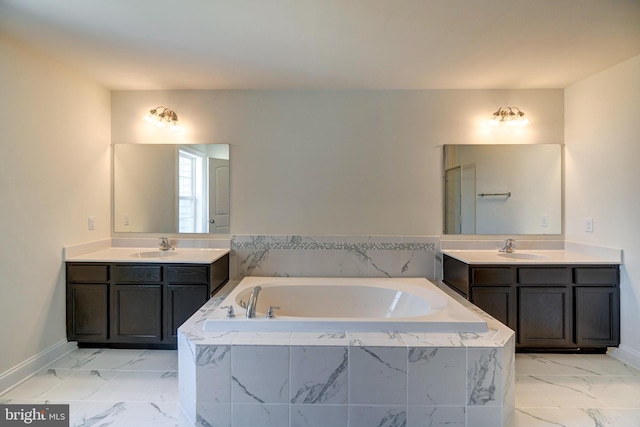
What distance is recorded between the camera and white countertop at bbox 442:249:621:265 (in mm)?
2496

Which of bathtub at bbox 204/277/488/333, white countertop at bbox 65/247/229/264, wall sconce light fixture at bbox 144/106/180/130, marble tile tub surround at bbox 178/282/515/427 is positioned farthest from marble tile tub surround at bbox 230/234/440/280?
wall sconce light fixture at bbox 144/106/180/130

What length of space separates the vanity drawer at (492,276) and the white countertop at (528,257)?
55 mm

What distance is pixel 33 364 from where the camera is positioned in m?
2.26

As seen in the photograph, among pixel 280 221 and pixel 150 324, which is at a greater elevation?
pixel 280 221

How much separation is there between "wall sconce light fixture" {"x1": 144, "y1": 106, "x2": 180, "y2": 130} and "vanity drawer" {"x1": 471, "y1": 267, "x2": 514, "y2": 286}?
2.92m

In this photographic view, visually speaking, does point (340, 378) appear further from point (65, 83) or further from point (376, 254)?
point (65, 83)

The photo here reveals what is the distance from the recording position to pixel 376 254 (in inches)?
120

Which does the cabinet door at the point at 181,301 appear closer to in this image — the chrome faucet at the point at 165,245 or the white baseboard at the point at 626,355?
the chrome faucet at the point at 165,245

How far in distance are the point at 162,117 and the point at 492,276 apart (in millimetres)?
3132

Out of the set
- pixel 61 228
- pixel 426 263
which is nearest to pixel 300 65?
pixel 426 263

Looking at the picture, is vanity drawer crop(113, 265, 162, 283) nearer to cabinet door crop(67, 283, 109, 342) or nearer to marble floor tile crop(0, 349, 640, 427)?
cabinet door crop(67, 283, 109, 342)

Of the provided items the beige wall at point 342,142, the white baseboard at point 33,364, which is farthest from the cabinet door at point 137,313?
the beige wall at point 342,142

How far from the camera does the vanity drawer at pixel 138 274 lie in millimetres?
2537

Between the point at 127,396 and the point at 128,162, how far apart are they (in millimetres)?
2073
